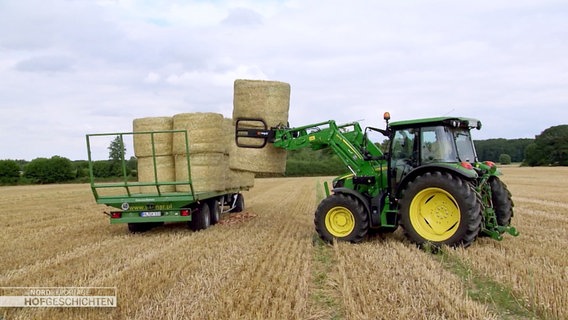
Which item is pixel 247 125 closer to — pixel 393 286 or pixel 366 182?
pixel 366 182

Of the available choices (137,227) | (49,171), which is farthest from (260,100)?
(49,171)

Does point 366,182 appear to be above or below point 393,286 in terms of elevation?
above

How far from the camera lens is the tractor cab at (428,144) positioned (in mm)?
7129

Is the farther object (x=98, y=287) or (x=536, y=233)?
(x=536, y=233)

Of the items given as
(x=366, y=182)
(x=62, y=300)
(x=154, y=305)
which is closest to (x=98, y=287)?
(x=62, y=300)

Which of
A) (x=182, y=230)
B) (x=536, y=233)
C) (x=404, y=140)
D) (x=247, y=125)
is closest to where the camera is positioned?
(x=404, y=140)

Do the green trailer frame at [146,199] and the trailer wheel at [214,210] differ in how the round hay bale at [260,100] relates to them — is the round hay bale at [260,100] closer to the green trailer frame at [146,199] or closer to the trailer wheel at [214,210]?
the green trailer frame at [146,199]

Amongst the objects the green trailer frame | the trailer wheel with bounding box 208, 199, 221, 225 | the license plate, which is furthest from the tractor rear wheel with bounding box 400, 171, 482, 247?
the trailer wheel with bounding box 208, 199, 221, 225

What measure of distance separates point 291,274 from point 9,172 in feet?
153

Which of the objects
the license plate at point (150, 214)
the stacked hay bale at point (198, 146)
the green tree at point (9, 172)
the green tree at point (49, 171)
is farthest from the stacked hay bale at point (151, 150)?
the green tree at point (9, 172)

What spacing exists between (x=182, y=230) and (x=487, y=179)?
5918mm

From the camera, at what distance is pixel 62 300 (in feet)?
15.1

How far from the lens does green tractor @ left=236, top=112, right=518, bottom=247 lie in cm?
666

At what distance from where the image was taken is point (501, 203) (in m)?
7.61
